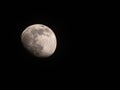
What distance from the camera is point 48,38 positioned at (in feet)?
20.1

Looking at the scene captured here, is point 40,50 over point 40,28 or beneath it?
beneath

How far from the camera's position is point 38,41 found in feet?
19.8

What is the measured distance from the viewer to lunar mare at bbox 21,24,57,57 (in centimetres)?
605

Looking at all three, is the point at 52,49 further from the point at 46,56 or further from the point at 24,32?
the point at 24,32

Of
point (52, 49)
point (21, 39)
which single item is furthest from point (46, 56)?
point (21, 39)

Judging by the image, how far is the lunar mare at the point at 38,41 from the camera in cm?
605

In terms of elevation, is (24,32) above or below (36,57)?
above

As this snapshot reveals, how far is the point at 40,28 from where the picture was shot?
626 centimetres

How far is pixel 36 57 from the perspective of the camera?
20.4 ft

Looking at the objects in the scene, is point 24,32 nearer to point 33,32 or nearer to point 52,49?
point 33,32

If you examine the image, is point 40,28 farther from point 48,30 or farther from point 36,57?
point 36,57

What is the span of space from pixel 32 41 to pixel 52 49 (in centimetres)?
42

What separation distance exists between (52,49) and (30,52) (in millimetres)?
413

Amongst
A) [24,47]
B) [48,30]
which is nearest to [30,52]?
[24,47]
